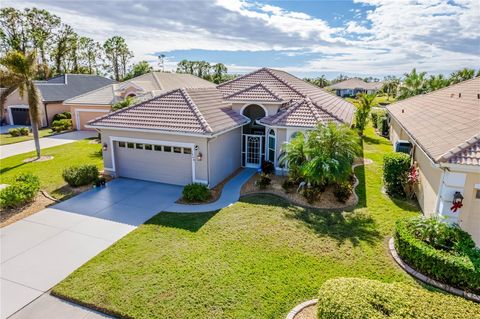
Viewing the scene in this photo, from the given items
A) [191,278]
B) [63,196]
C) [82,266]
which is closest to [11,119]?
[63,196]

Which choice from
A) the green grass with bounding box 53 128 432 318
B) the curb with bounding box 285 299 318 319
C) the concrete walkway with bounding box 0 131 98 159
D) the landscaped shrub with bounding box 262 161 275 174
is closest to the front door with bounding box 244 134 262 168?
the landscaped shrub with bounding box 262 161 275 174

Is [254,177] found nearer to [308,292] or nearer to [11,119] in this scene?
[308,292]

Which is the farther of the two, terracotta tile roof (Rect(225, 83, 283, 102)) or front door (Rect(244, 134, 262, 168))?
front door (Rect(244, 134, 262, 168))

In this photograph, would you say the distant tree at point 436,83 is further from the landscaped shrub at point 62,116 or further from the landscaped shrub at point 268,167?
the landscaped shrub at point 62,116

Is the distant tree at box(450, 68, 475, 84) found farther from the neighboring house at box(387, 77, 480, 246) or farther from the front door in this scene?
the front door

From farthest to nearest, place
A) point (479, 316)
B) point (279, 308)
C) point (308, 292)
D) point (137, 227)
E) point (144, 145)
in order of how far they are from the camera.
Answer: point (144, 145) → point (137, 227) → point (308, 292) → point (279, 308) → point (479, 316)

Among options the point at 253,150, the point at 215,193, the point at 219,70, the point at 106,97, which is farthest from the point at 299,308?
the point at 219,70
